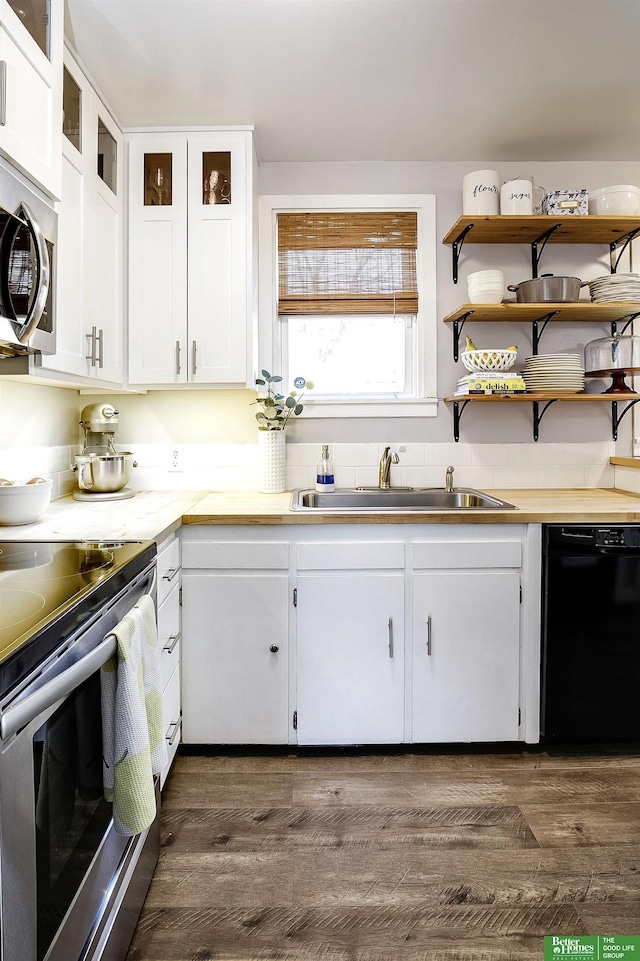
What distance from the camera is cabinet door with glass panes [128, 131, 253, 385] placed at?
2.37 metres

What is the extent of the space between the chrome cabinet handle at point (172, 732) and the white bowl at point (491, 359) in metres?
1.89

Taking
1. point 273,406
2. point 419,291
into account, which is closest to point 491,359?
point 419,291

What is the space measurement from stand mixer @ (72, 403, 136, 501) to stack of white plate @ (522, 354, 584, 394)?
6.03ft

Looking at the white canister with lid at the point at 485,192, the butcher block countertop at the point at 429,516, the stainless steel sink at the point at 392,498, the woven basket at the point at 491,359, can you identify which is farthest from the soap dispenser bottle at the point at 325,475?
the white canister with lid at the point at 485,192

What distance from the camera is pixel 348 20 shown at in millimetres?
1788

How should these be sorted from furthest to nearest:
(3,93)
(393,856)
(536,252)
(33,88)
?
(536,252) < (393,856) < (33,88) < (3,93)

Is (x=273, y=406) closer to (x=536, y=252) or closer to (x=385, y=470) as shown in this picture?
(x=385, y=470)

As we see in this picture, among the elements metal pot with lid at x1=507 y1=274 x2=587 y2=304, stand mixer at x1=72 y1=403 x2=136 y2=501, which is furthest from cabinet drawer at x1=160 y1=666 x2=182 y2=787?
metal pot with lid at x1=507 y1=274 x2=587 y2=304

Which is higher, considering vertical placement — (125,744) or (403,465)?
(403,465)

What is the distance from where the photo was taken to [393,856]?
1609mm

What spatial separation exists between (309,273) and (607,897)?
2.57 metres

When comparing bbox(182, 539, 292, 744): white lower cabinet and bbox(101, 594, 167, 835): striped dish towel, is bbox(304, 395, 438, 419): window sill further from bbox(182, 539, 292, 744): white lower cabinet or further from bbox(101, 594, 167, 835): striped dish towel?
bbox(101, 594, 167, 835): striped dish towel

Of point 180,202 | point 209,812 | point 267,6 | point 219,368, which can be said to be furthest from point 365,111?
point 209,812

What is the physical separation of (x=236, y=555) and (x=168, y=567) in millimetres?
276
